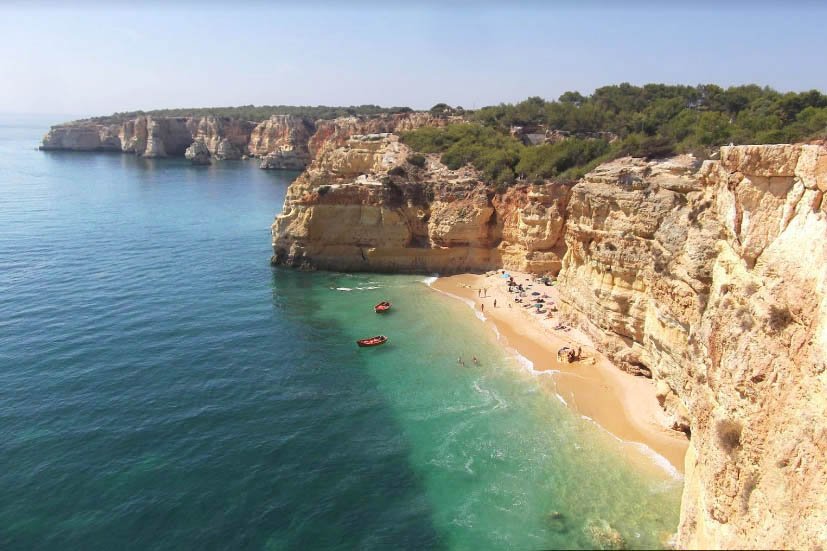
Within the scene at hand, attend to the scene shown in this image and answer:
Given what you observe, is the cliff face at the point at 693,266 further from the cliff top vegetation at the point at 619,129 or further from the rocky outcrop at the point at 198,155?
the rocky outcrop at the point at 198,155

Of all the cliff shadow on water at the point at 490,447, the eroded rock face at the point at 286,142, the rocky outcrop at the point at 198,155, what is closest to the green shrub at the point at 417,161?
the cliff shadow on water at the point at 490,447

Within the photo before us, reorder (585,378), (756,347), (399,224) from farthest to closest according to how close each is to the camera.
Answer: (399,224) → (585,378) → (756,347)

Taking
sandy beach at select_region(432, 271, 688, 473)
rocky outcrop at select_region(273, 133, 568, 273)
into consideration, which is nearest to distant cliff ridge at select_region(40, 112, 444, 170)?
rocky outcrop at select_region(273, 133, 568, 273)

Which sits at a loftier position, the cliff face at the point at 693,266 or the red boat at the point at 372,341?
the cliff face at the point at 693,266

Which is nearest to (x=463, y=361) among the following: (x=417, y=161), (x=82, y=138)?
(x=417, y=161)

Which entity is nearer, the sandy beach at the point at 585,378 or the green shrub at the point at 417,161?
the sandy beach at the point at 585,378

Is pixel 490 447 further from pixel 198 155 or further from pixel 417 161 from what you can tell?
pixel 198 155
